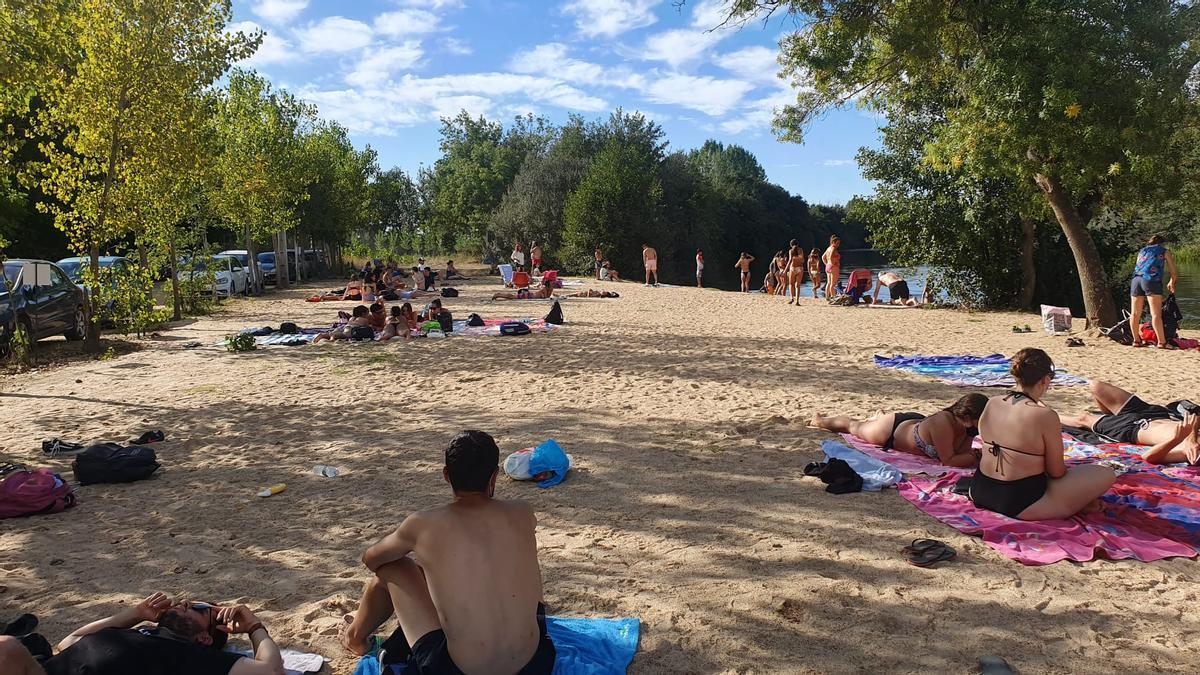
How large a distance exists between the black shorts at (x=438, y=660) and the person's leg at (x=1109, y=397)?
6.35 meters

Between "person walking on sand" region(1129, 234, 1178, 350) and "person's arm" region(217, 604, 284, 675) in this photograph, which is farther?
"person walking on sand" region(1129, 234, 1178, 350)

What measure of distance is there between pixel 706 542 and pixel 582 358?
7.31m

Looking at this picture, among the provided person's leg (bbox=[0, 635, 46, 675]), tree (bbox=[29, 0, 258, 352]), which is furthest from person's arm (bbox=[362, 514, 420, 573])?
tree (bbox=[29, 0, 258, 352])

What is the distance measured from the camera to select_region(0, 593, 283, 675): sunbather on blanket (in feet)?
8.96

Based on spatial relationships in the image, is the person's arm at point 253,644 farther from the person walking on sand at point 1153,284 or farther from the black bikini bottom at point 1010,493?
the person walking on sand at point 1153,284

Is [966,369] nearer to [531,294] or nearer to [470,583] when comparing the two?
[470,583]

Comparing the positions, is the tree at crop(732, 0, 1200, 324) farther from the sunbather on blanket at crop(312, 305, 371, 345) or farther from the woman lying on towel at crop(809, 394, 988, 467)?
the sunbather on blanket at crop(312, 305, 371, 345)

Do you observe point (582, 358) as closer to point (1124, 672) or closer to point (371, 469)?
point (371, 469)

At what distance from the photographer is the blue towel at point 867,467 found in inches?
222

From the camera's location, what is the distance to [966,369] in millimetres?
10305

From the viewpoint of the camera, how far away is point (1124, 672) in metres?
3.24

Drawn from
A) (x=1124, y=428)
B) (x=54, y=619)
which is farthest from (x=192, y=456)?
(x=1124, y=428)

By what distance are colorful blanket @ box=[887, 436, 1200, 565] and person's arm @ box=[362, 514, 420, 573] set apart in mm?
3457

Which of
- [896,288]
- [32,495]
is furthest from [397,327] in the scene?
[896,288]
